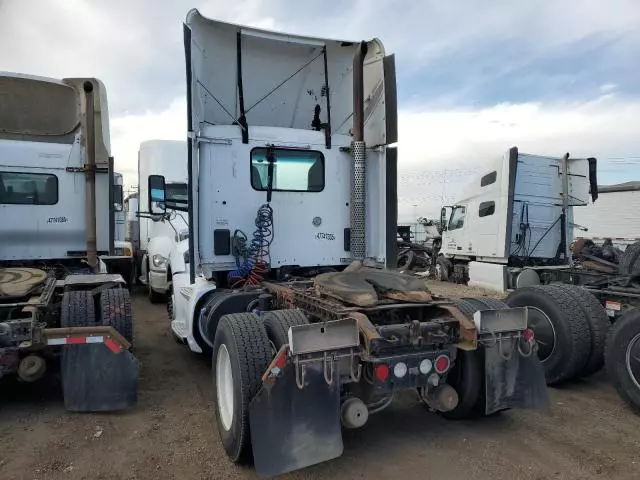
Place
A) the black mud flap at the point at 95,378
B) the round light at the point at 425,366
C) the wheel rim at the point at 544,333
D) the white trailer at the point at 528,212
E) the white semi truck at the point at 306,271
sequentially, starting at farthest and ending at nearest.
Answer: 1. the white trailer at the point at 528,212
2. the wheel rim at the point at 544,333
3. the black mud flap at the point at 95,378
4. the round light at the point at 425,366
5. the white semi truck at the point at 306,271

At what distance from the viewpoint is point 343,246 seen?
6.25 metres

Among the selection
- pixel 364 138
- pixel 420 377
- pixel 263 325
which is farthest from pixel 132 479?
pixel 364 138

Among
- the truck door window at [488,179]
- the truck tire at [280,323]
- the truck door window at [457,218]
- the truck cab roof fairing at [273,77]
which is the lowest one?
the truck tire at [280,323]

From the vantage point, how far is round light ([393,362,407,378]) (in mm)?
3379

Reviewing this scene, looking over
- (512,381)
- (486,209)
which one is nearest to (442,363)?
(512,381)

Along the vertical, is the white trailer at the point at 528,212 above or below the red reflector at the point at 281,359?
above

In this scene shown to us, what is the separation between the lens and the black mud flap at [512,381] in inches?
147

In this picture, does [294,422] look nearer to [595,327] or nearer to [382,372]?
[382,372]

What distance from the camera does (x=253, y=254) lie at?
5699mm

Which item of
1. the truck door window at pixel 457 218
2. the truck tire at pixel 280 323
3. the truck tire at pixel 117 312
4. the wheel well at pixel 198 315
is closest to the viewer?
the truck tire at pixel 280 323

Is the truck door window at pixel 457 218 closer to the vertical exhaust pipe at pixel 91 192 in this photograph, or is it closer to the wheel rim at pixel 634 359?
the wheel rim at pixel 634 359

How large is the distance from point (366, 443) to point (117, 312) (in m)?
2.79

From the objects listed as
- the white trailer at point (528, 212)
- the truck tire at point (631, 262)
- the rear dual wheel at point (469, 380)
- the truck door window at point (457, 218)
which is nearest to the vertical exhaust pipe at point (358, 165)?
the rear dual wheel at point (469, 380)

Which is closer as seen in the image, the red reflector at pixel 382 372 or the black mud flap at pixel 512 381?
the red reflector at pixel 382 372
